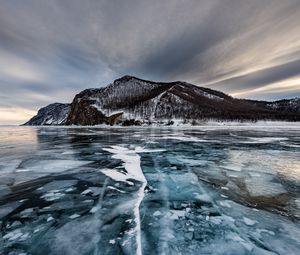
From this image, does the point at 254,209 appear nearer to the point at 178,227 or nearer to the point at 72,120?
the point at 178,227

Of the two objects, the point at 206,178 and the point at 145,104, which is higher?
the point at 145,104

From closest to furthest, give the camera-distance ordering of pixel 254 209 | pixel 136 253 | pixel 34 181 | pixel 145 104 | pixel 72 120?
pixel 136 253 → pixel 254 209 → pixel 34 181 → pixel 145 104 → pixel 72 120

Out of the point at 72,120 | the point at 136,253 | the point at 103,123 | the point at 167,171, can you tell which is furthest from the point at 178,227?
the point at 72,120

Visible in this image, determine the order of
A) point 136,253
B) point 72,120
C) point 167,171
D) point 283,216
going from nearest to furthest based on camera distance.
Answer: point 136,253
point 283,216
point 167,171
point 72,120

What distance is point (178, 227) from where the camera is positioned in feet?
12.5

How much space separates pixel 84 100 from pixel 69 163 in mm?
174279

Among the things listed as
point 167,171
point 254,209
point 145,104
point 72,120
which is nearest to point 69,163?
point 167,171

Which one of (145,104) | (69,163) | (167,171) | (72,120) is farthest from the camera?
(72,120)

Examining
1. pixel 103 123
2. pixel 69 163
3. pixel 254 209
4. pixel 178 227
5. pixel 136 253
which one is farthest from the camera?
pixel 103 123

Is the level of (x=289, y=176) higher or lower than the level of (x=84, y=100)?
lower

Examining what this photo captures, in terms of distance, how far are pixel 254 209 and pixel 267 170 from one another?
4068 mm

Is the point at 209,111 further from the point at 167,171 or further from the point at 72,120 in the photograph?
the point at 167,171

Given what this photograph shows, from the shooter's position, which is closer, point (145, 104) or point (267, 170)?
point (267, 170)

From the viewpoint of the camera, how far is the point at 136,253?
3.04 metres
